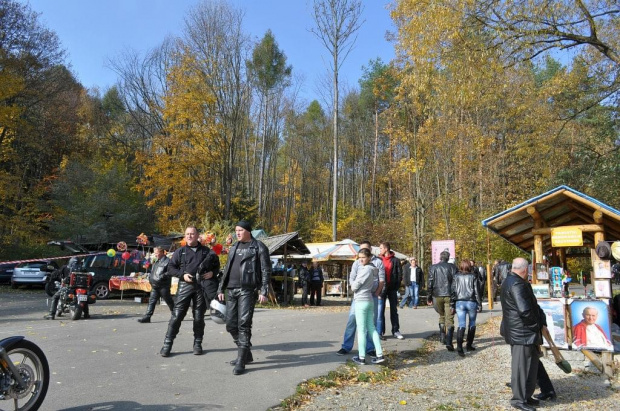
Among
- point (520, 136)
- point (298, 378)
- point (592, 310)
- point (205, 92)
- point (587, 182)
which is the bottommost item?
point (298, 378)

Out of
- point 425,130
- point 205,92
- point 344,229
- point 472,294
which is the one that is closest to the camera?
point 472,294

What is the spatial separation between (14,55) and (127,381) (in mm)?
27984

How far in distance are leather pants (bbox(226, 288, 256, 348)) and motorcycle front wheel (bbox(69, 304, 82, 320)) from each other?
6636 mm

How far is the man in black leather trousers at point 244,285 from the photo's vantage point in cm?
650

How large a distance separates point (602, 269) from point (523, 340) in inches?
131

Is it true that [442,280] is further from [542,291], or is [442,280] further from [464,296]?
[542,291]

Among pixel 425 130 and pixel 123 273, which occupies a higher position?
pixel 425 130

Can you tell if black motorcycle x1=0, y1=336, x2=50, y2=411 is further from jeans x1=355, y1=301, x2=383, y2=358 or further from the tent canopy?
the tent canopy

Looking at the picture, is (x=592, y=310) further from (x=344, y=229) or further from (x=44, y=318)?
(x=344, y=229)

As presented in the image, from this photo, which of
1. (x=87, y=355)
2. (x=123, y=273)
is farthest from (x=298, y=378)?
(x=123, y=273)

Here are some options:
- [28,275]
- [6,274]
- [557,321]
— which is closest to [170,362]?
[557,321]

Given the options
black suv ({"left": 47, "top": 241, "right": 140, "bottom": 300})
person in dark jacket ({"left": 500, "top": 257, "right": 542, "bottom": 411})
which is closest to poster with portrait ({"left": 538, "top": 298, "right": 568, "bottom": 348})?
person in dark jacket ({"left": 500, "top": 257, "right": 542, "bottom": 411})

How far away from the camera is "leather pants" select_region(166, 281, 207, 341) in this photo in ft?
23.7

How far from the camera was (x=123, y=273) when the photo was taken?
61.9 feet
